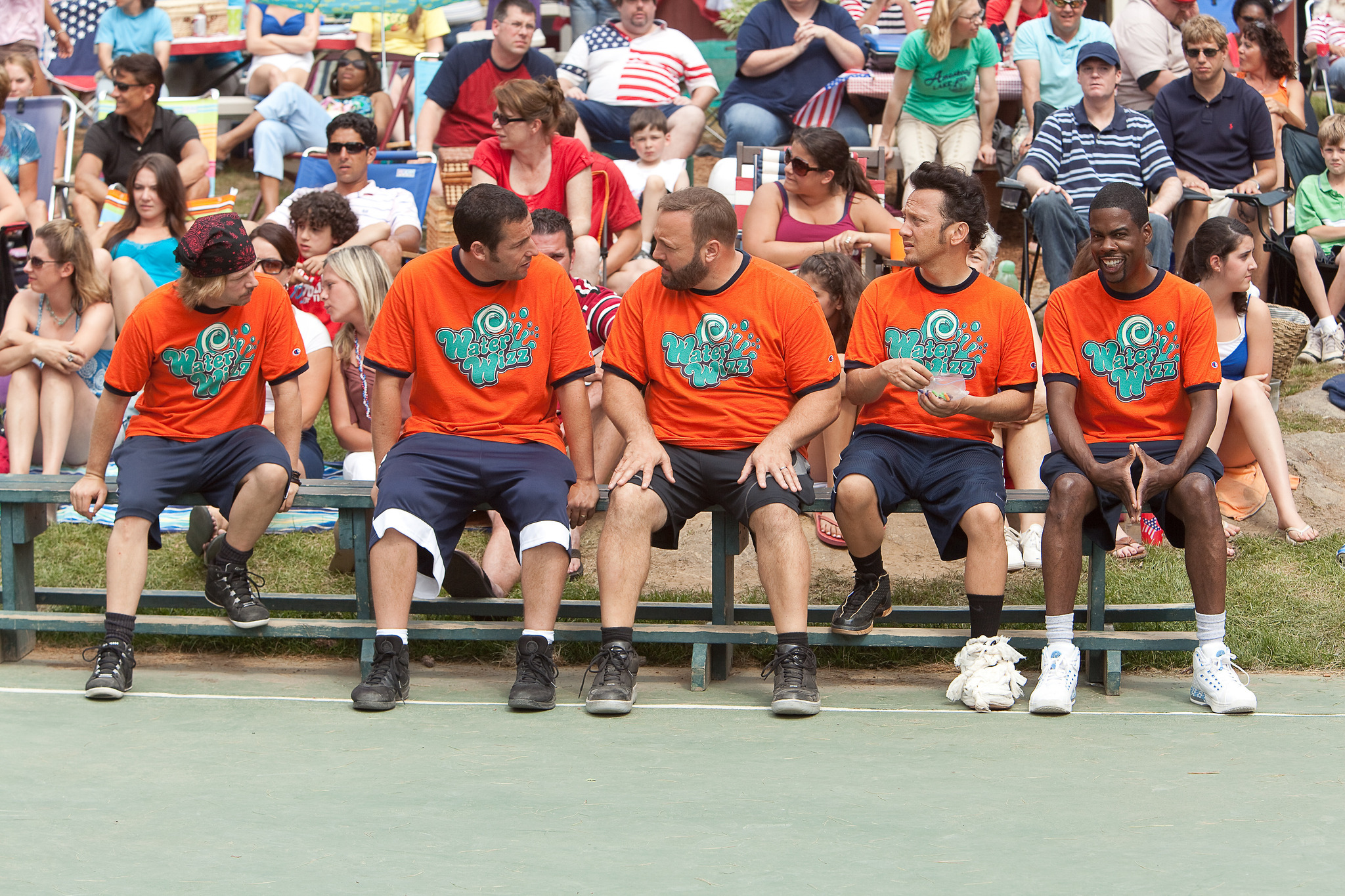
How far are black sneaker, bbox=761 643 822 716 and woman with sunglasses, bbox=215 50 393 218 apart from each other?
20.5ft

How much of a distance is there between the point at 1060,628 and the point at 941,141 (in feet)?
15.9

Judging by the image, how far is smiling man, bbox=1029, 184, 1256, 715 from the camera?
408 centimetres

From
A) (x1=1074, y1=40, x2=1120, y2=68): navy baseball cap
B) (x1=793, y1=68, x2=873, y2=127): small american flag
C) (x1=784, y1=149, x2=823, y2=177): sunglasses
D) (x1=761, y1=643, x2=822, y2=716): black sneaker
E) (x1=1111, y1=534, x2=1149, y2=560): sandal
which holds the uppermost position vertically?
(x1=1074, y1=40, x2=1120, y2=68): navy baseball cap

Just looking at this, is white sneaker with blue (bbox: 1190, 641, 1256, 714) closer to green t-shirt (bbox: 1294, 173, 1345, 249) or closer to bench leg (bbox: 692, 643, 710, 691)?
bench leg (bbox: 692, 643, 710, 691)

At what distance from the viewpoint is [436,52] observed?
10406mm

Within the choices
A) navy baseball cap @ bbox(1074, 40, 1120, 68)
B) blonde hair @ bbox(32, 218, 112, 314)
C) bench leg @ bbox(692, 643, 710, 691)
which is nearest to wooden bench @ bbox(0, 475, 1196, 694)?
bench leg @ bbox(692, 643, 710, 691)

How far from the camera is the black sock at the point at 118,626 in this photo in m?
4.24

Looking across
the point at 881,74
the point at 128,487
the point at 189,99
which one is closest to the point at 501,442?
the point at 128,487

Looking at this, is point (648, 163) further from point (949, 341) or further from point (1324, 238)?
point (949, 341)

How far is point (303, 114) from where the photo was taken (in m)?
9.60

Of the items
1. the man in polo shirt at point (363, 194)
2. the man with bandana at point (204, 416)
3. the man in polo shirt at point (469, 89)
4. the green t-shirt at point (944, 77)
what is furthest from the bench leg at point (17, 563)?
the green t-shirt at point (944, 77)

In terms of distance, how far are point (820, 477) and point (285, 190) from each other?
6.22m

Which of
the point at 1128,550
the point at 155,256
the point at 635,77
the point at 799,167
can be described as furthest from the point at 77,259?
the point at 1128,550

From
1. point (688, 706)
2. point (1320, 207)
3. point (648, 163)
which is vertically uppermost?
point (648, 163)
